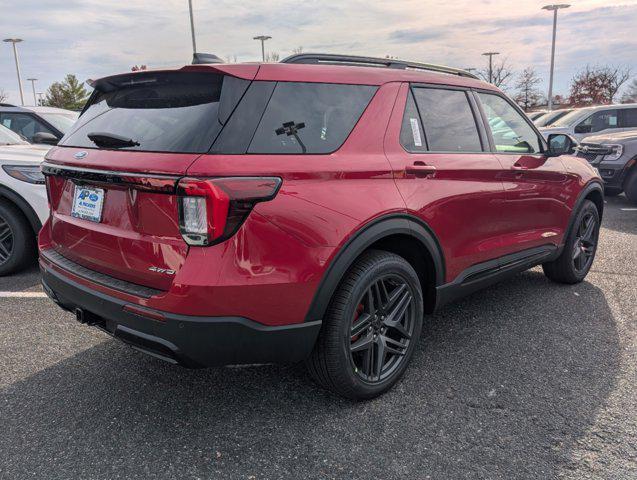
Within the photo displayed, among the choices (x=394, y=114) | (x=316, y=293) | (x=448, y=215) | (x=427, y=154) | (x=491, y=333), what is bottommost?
(x=491, y=333)

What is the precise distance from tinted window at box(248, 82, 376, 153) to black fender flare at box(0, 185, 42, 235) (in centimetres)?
342

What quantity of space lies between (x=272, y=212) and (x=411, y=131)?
111 centimetres

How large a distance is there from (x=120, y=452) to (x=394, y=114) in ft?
6.94

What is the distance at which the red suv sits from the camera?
81.0 inches

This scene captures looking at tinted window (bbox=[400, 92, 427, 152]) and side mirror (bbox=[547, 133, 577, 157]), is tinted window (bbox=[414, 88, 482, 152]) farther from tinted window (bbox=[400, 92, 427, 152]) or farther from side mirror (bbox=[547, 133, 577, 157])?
side mirror (bbox=[547, 133, 577, 157])

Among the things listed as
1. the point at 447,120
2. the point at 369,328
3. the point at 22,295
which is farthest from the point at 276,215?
the point at 22,295

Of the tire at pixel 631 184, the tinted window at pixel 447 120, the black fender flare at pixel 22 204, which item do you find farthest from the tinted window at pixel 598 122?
the black fender flare at pixel 22 204

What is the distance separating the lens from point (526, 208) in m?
3.71

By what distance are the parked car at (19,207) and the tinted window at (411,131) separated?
3.48 m

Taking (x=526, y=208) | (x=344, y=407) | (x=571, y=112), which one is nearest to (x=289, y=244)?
(x=344, y=407)

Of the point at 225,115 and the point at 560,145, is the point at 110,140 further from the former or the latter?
the point at 560,145

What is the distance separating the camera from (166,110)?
7.68 ft

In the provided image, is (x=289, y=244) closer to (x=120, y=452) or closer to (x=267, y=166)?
(x=267, y=166)

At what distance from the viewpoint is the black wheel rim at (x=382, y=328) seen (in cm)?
260
